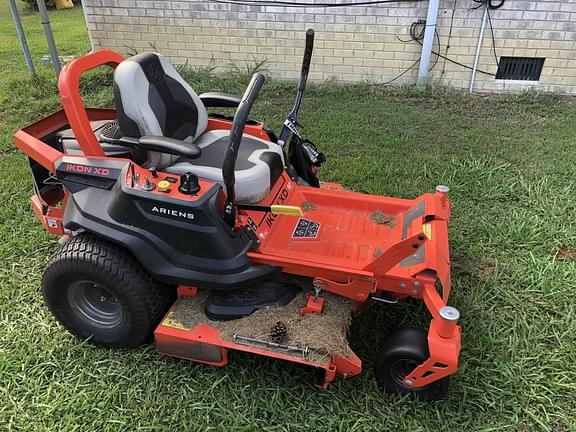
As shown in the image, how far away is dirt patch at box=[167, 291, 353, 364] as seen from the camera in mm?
2432

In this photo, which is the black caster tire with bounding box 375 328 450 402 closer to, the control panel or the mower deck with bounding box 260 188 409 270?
the mower deck with bounding box 260 188 409 270

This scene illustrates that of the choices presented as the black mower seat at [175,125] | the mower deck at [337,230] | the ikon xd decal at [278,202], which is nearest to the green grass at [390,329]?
the mower deck at [337,230]

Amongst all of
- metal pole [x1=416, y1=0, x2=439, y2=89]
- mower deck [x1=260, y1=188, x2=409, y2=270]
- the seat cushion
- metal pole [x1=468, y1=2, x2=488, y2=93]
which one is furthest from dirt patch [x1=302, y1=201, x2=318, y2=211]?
metal pole [x1=468, y1=2, x2=488, y2=93]

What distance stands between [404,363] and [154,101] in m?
1.92

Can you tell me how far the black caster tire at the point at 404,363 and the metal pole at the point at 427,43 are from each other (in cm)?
446

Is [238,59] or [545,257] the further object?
[238,59]

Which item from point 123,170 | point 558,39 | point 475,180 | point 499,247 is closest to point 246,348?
point 123,170

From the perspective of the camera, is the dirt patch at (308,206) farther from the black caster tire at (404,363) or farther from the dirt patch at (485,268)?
the dirt patch at (485,268)

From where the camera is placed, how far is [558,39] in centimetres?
591

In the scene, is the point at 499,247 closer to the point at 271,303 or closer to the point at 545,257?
the point at 545,257

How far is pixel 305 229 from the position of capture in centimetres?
292

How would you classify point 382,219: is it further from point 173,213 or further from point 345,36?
point 345,36

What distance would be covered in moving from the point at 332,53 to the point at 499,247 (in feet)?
12.3

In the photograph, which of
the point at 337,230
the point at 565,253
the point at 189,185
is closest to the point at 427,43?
the point at 565,253
